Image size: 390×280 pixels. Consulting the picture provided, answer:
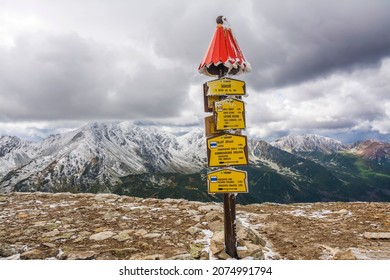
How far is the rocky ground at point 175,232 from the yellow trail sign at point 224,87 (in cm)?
513

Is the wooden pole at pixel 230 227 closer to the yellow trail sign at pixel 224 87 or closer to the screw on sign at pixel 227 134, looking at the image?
the screw on sign at pixel 227 134

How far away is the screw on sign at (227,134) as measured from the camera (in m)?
9.96

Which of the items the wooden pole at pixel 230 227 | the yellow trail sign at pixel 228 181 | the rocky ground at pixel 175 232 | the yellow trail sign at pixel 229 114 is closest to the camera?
the wooden pole at pixel 230 227

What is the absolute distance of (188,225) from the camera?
13531 mm

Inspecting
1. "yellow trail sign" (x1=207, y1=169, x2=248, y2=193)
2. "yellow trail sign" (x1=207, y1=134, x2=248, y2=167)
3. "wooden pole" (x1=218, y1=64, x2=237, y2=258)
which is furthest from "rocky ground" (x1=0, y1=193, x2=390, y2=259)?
"yellow trail sign" (x1=207, y1=134, x2=248, y2=167)

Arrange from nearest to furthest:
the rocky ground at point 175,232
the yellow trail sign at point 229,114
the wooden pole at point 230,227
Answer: the wooden pole at point 230,227 < the yellow trail sign at point 229,114 < the rocky ground at point 175,232

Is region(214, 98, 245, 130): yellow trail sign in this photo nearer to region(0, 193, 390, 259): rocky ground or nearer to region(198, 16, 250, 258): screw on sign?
region(198, 16, 250, 258): screw on sign

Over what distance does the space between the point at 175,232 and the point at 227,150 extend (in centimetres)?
458

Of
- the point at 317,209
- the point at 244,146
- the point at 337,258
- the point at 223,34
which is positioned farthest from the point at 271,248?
the point at 317,209

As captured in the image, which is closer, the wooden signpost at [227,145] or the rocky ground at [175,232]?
the wooden signpost at [227,145]

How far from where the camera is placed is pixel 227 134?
10086mm

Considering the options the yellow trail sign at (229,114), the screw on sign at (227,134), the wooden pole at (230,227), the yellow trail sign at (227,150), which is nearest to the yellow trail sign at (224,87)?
the screw on sign at (227,134)

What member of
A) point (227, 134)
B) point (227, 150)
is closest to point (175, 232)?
point (227, 150)
